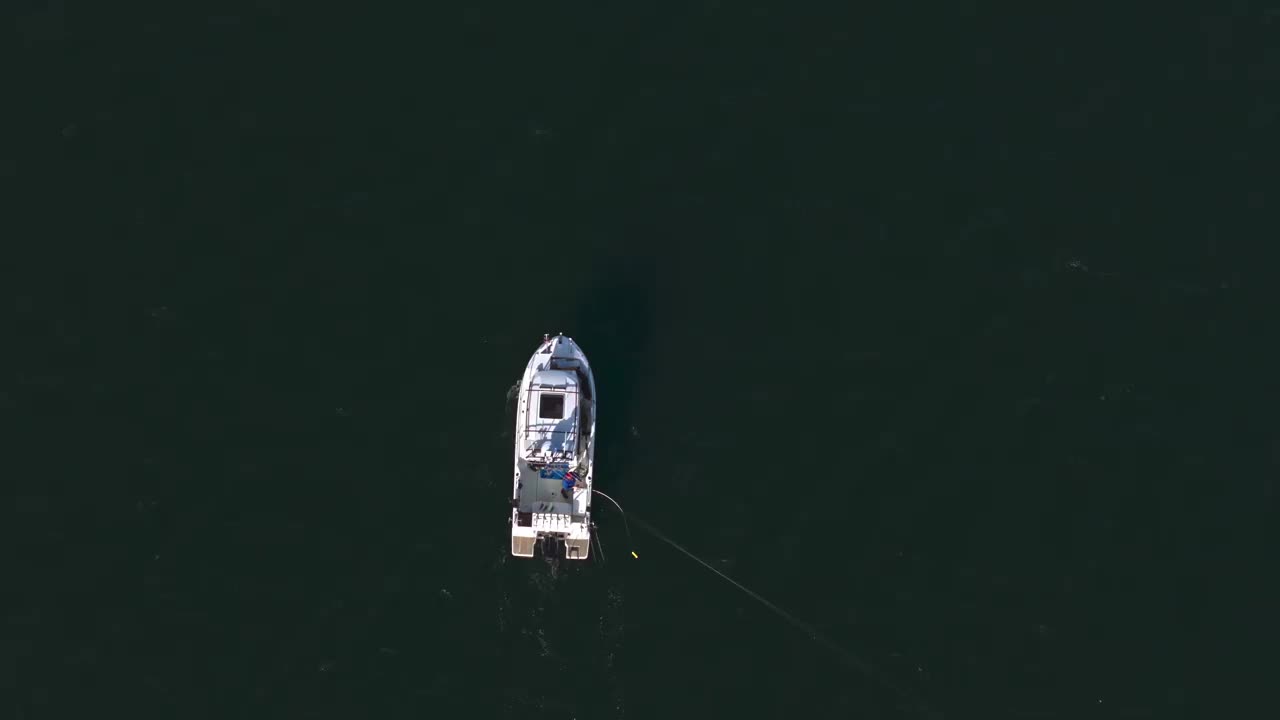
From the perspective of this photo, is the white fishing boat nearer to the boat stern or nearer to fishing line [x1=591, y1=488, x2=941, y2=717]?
the boat stern

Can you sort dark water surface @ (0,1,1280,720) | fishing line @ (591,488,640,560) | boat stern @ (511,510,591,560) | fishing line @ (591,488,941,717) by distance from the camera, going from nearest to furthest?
boat stern @ (511,510,591,560)
fishing line @ (591,488,941,717)
dark water surface @ (0,1,1280,720)
fishing line @ (591,488,640,560)

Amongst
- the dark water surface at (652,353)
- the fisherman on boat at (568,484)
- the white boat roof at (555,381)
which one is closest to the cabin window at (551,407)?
the white boat roof at (555,381)

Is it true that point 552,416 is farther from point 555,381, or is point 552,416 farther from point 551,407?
point 555,381

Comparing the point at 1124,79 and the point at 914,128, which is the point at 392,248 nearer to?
the point at 914,128

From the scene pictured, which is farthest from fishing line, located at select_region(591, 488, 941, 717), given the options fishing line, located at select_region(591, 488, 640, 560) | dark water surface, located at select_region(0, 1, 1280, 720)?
dark water surface, located at select_region(0, 1, 1280, 720)

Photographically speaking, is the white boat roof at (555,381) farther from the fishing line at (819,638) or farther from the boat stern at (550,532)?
the fishing line at (819,638)

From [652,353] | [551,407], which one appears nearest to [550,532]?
[551,407]
